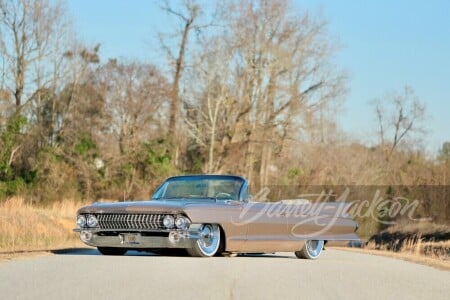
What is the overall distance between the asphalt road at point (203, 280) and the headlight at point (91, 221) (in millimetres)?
889

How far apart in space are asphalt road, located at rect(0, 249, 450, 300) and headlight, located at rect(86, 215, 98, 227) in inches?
35.0

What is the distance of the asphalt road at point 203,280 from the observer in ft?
28.4

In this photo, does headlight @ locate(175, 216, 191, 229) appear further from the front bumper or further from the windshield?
the windshield

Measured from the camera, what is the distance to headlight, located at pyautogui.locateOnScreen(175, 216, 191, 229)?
13016 mm

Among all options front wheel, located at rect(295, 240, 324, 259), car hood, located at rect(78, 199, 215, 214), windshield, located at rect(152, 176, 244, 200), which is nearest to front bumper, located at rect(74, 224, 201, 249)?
car hood, located at rect(78, 199, 215, 214)

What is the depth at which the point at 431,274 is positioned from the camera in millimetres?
12633

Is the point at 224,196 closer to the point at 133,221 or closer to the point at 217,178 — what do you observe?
the point at 217,178

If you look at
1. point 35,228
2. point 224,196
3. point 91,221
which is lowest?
point 35,228

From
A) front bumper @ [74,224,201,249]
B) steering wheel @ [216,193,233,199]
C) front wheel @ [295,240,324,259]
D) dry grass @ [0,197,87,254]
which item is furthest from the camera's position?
dry grass @ [0,197,87,254]

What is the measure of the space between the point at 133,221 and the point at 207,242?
3.87ft

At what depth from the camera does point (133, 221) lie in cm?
1324

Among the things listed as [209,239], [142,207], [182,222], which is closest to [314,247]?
[209,239]

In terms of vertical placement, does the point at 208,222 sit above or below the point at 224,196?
below

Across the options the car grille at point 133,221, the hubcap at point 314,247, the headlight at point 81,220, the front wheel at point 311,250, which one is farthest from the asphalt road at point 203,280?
the hubcap at point 314,247
